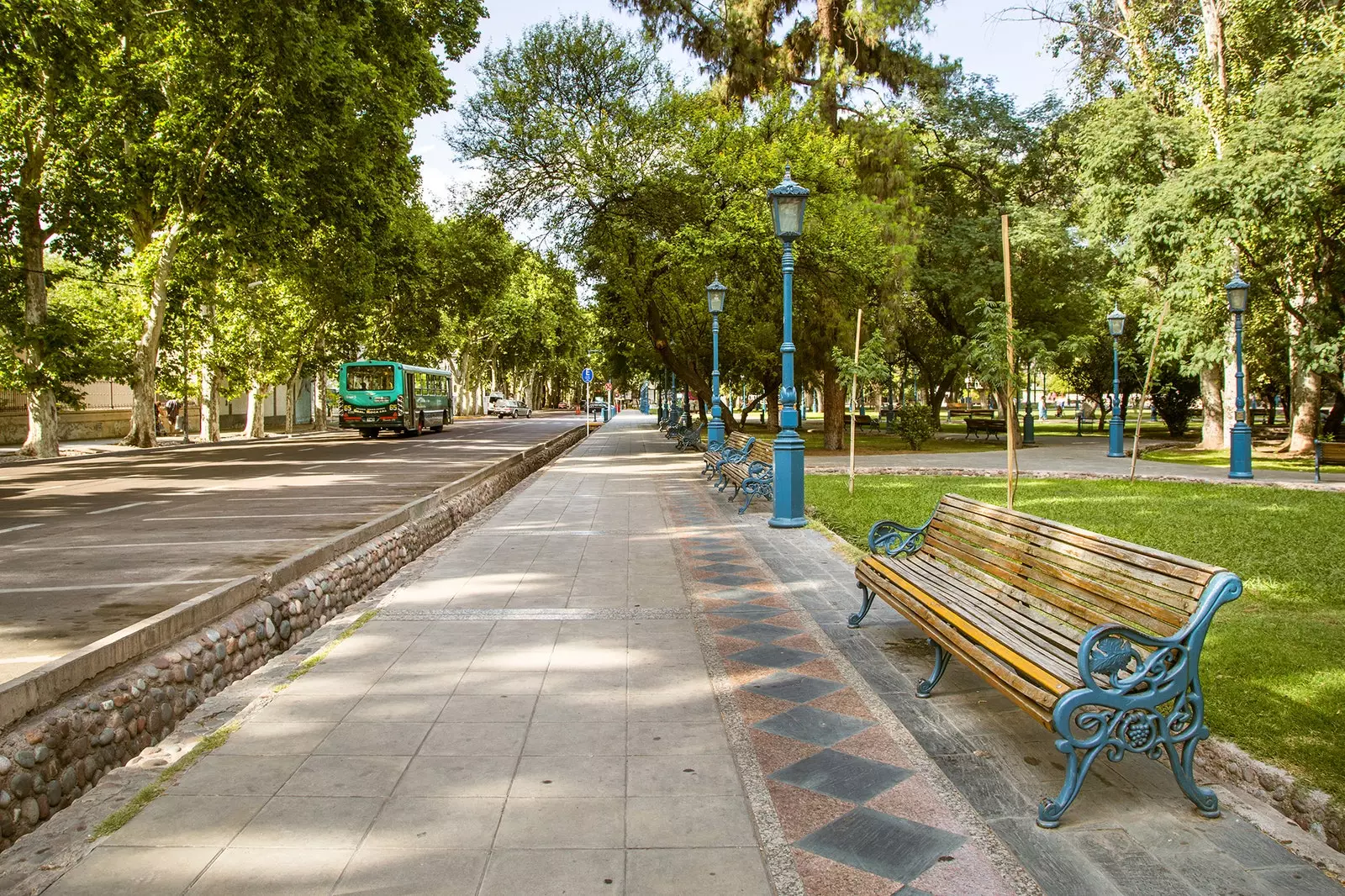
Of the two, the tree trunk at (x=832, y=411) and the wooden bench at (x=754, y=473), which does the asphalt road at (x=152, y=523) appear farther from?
the tree trunk at (x=832, y=411)

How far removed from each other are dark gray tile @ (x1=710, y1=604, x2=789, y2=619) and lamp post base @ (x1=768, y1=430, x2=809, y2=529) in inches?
168

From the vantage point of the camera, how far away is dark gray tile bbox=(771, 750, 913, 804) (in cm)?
362

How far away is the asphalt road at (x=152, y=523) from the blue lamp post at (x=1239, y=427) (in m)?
15.0

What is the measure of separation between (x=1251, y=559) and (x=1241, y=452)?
10370mm

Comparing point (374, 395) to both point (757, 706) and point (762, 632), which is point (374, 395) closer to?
point (762, 632)

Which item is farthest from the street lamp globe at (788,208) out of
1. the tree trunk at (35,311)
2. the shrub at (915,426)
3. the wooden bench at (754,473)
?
the tree trunk at (35,311)

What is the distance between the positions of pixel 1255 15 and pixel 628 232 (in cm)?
1634

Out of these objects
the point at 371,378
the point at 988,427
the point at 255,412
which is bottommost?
the point at 988,427

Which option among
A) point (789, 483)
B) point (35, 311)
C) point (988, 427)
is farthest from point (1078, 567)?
point (988, 427)

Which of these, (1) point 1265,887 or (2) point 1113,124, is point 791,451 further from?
(2) point 1113,124

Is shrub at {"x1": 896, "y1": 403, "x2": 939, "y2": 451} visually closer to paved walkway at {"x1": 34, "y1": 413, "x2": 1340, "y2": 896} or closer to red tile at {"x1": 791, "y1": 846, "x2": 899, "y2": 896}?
paved walkway at {"x1": 34, "y1": 413, "x2": 1340, "y2": 896}

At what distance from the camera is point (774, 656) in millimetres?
5496

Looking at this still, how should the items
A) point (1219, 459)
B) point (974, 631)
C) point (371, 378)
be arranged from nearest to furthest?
1. point (974, 631)
2. point (1219, 459)
3. point (371, 378)

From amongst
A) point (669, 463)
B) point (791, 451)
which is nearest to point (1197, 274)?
point (669, 463)
